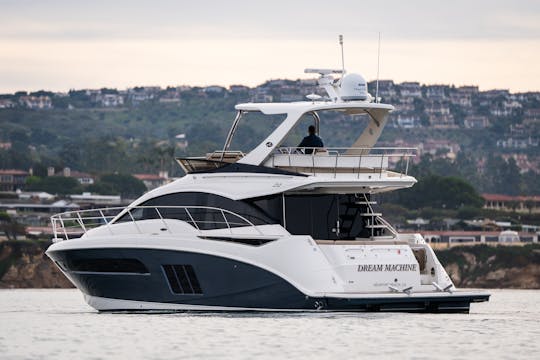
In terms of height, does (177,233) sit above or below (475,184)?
above

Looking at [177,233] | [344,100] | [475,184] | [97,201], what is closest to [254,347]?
[177,233]

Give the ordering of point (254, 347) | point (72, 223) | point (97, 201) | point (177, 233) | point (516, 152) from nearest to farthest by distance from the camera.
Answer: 1. point (254, 347)
2. point (177, 233)
3. point (72, 223)
4. point (97, 201)
5. point (516, 152)

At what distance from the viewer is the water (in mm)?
31297

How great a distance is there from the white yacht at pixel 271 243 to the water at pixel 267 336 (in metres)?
0.50

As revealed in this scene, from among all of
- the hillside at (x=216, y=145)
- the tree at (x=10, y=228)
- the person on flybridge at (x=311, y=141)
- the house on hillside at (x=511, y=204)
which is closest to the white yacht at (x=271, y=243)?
the person on flybridge at (x=311, y=141)

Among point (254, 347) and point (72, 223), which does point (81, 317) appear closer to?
point (254, 347)

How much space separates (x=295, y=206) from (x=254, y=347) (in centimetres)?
801

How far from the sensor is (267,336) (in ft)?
112

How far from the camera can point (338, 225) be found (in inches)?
1593

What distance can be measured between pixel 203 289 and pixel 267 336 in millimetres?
4783

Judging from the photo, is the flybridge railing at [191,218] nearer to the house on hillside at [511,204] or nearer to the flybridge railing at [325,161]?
the flybridge railing at [325,161]

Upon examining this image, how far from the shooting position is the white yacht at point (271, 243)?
125 ft

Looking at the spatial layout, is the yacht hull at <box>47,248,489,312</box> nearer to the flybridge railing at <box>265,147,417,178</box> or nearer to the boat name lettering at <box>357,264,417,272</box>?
the boat name lettering at <box>357,264,417,272</box>

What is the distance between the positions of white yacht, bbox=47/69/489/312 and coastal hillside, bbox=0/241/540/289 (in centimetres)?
3785
